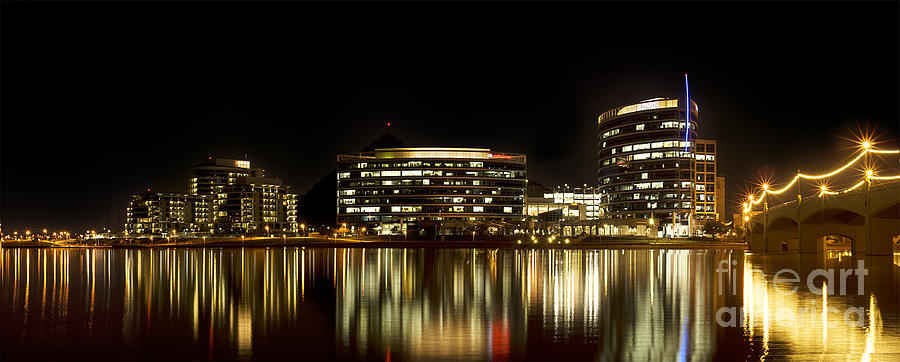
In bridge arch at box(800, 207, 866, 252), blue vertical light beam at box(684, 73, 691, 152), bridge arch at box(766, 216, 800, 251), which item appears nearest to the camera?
bridge arch at box(800, 207, 866, 252)

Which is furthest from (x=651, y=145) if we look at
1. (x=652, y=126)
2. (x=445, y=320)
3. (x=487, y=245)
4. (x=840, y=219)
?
(x=445, y=320)

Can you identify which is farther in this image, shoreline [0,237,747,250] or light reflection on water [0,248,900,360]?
shoreline [0,237,747,250]

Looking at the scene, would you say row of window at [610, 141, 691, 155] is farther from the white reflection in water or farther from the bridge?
the white reflection in water

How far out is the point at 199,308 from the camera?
87.9 ft

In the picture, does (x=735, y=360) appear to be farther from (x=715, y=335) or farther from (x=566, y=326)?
(x=566, y=326)

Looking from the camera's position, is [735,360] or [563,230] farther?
[563,230]

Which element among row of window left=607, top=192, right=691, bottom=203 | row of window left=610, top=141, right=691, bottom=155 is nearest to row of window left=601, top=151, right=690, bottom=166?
row of window left=610, top=141, right=691, bottom=155

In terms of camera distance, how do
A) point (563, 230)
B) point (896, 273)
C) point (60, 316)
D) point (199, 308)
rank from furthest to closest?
point (563, 230), point (896, 273), point (199, 308), point (60, 316)

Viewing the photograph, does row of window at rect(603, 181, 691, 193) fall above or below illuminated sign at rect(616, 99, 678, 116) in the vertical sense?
below

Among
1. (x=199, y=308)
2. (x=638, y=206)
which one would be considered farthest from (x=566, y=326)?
(x=638, y=206)

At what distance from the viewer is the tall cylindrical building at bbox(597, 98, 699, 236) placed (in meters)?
181

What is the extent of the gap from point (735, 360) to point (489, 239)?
13189 centimetres

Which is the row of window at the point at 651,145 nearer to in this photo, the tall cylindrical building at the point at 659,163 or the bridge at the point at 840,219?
the tall cylindrical building at the point at 659,163

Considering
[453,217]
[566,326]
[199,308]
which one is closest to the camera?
[566,326]
